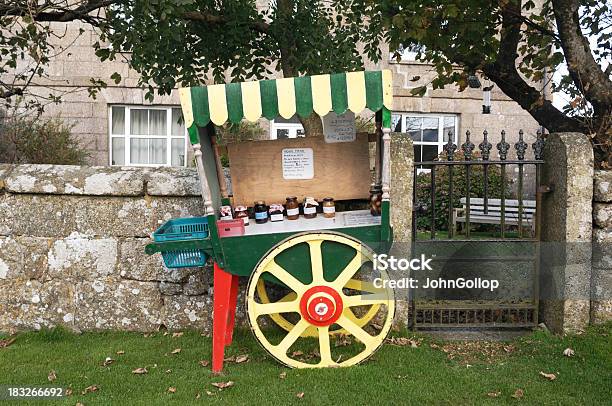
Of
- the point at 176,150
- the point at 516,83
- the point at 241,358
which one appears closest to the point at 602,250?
the point at 516,83

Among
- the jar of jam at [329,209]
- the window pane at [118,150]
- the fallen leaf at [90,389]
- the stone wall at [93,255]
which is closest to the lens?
the fallen leaf at [90,389]

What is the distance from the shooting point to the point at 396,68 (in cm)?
1229

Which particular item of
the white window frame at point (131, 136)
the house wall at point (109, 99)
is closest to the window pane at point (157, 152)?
the white window frame at point (131, 136)

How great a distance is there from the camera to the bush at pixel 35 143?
9.94 metres

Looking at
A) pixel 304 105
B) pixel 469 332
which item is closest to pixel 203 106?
pixel 304 105

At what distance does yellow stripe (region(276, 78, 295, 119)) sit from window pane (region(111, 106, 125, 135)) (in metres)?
9.50

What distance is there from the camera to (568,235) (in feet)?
14.1

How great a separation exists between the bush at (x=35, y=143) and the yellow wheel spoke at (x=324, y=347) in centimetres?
759

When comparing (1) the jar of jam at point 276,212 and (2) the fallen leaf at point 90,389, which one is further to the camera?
(1) the jar of jam at point 276,212

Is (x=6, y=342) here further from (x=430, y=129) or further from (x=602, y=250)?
(x=430, y=129)

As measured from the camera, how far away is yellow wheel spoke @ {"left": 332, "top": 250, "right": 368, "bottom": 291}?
3.67m

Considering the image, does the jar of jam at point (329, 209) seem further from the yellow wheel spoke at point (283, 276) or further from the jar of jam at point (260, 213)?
the yellow wheel spoke at point (283, 276)

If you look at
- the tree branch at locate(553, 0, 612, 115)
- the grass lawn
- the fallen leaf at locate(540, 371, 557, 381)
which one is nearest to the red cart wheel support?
the grass lawn

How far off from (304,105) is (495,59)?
304 centimetres
